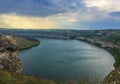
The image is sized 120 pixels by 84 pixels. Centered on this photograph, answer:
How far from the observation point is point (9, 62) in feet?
129

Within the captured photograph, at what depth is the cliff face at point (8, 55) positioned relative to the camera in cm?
3867

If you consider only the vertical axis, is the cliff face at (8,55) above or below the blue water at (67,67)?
above

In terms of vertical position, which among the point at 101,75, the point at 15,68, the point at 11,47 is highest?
the point at 11,47

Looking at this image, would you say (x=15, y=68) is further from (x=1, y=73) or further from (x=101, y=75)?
(x=101, y=75)

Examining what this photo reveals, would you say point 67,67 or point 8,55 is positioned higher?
point 8,55

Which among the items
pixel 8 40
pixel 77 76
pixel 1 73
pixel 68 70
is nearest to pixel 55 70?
pixel 68 70

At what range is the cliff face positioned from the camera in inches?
1523

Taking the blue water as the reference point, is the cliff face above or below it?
above

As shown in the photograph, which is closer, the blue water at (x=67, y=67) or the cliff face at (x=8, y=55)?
the cliff face at (x=8, y=55)

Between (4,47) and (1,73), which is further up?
(4,47)

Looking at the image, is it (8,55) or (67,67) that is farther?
(67,67)

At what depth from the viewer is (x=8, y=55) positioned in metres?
40.2

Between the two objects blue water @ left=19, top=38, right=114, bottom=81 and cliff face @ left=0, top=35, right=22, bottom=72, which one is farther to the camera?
blue water @ left=19, top=38, right=114, bottom=81

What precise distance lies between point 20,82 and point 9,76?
8.53 ft
